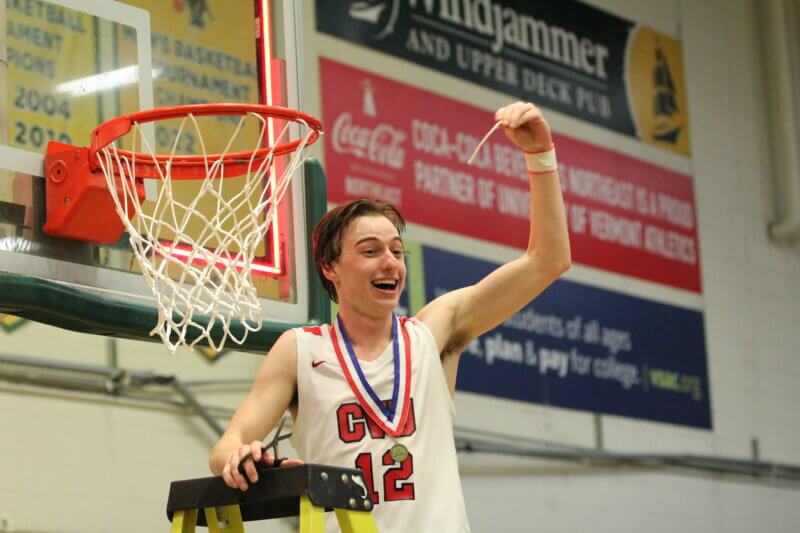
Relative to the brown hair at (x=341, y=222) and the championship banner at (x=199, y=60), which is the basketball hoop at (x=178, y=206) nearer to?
the championship banner at (x=199, y=60)

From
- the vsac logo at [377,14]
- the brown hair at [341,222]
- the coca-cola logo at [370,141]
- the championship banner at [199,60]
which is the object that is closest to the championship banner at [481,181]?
the coca-cola logo at [370,141]

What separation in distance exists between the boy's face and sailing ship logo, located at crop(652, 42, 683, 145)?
650cm

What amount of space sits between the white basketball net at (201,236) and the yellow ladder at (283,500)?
0.64 meters

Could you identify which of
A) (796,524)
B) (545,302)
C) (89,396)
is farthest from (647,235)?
(89,396)

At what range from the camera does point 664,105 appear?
30.2 ft

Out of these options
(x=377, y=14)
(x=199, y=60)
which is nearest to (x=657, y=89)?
(x=377, y=14)

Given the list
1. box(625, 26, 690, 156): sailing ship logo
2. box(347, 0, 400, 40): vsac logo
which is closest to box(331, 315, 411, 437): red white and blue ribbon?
box(347, 0, 400, 40): vsac logo

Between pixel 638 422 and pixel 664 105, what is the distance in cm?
233

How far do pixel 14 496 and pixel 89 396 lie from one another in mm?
586

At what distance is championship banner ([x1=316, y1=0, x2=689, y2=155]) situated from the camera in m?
7.50

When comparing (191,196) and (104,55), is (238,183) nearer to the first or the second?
(191,196)

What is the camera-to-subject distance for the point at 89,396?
5.77 m

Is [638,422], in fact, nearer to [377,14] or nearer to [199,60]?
[377,14]

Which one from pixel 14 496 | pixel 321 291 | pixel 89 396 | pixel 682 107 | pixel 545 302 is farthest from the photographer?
pixel 682 107
